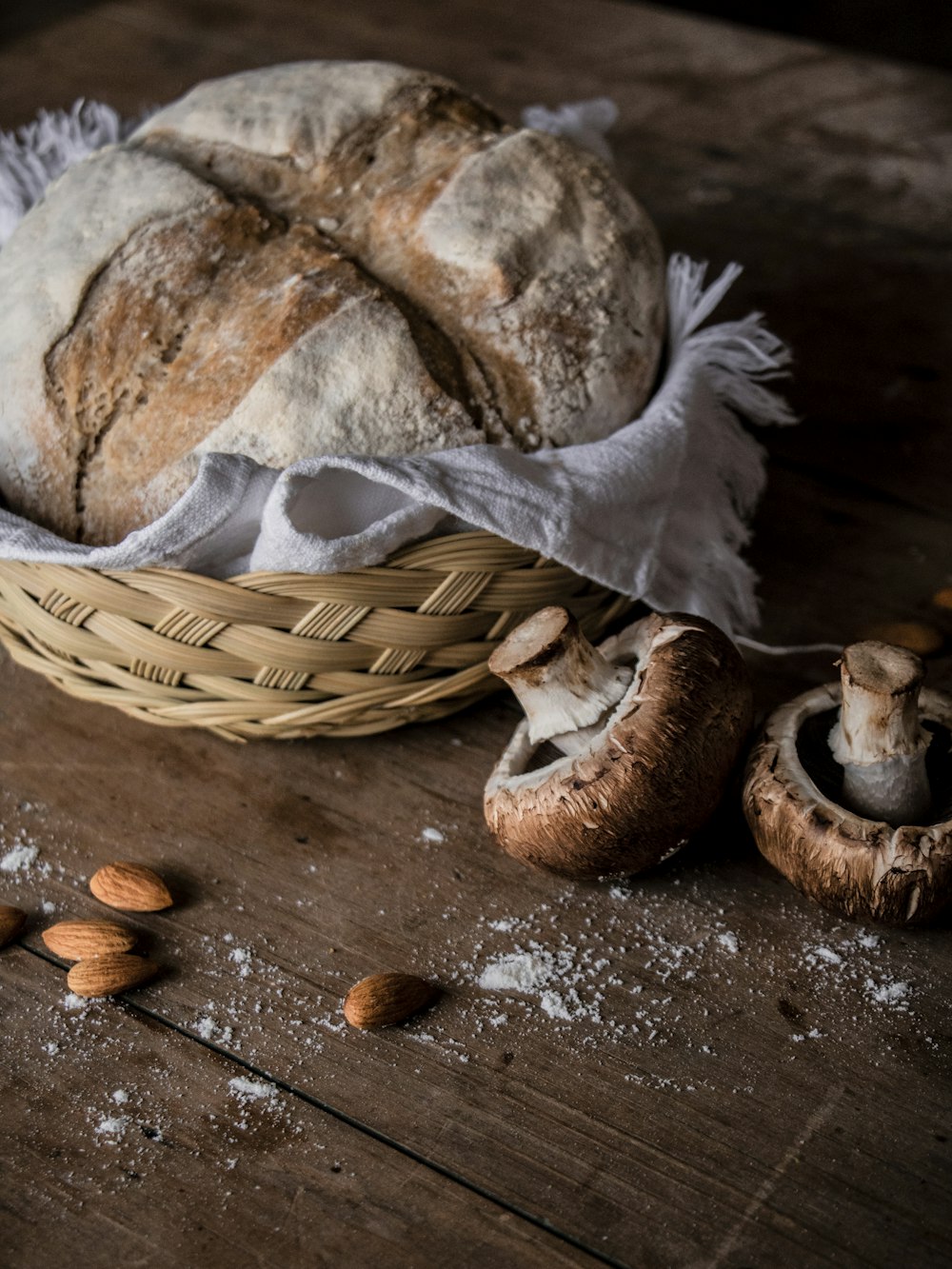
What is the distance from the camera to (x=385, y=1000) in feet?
3.22

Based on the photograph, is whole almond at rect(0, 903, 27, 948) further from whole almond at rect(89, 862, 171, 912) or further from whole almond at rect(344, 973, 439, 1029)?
whole almond at rect(344, 973, 439, 1029)

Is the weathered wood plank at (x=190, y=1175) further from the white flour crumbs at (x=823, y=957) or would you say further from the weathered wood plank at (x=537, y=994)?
the white flour crumbs at (x=823, y=957)

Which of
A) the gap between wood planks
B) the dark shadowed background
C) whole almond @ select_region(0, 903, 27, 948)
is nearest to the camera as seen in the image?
the gap between wood planks

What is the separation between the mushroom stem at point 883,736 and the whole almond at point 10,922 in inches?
26.5

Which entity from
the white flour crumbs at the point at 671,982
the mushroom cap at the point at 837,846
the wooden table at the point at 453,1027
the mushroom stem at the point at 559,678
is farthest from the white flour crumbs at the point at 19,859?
the mushroom cap at the point at 837,846

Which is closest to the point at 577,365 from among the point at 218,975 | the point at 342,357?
the point at 342,357

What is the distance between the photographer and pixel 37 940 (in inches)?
41.9

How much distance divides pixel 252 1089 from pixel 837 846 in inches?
18.1

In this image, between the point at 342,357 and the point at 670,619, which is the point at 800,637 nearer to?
the point at 670,619

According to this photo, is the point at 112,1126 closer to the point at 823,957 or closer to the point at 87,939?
the point at 87,939

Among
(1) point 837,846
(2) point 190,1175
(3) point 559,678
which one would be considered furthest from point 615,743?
(2) point 190,1175

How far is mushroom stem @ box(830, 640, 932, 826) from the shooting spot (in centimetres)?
91

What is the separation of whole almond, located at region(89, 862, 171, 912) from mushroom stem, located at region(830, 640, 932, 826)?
562 mm

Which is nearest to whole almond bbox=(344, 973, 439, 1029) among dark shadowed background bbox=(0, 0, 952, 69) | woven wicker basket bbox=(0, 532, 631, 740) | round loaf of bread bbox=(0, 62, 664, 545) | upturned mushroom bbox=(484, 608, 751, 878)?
upturned mushroom bbox=(484, 608, 751, 878)
